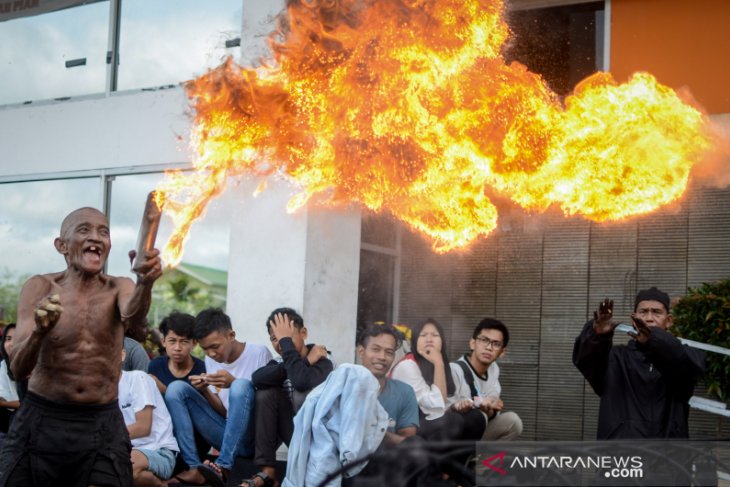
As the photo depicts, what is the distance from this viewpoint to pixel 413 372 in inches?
299

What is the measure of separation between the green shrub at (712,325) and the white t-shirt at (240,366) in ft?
10.6

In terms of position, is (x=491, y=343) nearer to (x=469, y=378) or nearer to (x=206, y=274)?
(x=469, y=378)

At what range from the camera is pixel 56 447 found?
5.29 meters

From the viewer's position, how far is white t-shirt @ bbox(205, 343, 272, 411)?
313 inches

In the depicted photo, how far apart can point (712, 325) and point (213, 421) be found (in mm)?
3844

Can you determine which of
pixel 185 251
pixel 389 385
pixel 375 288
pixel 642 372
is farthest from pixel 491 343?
pixel 185 251

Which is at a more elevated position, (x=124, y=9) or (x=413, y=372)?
(x=124, y=9)

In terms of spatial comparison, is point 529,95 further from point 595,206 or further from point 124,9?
point 124,9

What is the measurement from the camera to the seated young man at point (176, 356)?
7820 millimetres

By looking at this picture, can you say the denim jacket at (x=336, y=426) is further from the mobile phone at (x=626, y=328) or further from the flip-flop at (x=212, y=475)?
the mobile phone at (x=626, y=328)

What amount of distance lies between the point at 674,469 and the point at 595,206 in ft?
18.1

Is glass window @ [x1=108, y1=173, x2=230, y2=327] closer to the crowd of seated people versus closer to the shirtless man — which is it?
the crowd of seated people

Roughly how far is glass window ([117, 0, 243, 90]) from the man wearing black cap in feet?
18.0

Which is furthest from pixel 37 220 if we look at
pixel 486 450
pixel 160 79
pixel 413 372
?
pixel 486 450
